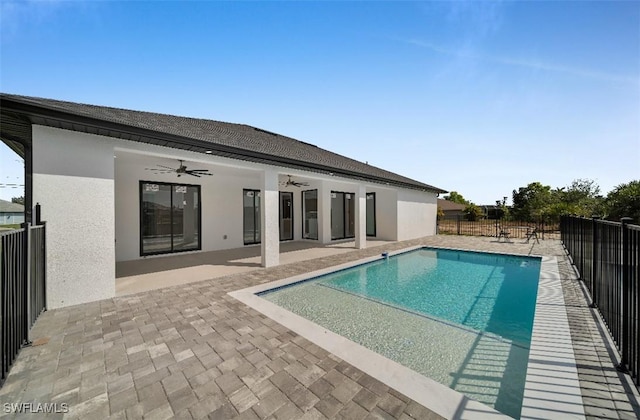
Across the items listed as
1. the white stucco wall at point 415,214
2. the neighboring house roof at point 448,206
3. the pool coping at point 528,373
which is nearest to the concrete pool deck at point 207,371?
the pool coping at point 528,373

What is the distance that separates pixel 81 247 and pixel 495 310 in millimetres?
8366

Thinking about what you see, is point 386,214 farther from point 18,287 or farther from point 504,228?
point 18,287

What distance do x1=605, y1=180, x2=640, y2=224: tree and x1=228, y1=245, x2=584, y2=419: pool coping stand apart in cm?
1800

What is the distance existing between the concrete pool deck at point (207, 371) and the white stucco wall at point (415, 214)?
10457mm

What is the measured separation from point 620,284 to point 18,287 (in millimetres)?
7796

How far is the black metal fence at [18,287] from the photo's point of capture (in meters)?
2.74

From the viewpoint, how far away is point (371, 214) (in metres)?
15.8

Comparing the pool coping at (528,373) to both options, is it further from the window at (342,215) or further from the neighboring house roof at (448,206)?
the neighboring house roof at (448,206)

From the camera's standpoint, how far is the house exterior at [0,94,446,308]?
4566 millimetres

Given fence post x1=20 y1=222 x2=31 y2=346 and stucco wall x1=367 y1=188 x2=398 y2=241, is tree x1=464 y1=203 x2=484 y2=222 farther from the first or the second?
fence post x1=20 y1=222 x2=31 y2=346

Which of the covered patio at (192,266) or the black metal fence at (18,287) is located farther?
the covered patio at (192,266)

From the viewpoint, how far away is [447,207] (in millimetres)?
43094

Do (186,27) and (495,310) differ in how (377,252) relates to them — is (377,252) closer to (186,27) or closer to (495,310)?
(495,310)

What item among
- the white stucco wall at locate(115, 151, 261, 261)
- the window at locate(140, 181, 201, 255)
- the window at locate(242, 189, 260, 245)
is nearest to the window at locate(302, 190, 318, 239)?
the window at locate(242, 189, 260, 245)
